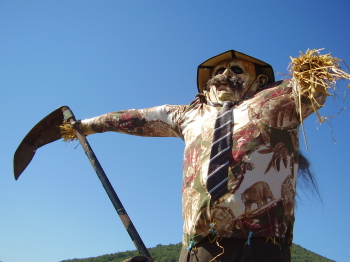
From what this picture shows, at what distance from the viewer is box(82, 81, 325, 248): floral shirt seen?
109 inches

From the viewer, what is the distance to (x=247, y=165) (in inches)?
115

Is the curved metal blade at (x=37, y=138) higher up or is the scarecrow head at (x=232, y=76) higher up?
the curved metal blade at (x=37, y=138)

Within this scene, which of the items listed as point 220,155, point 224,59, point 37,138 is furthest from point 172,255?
point 220,155

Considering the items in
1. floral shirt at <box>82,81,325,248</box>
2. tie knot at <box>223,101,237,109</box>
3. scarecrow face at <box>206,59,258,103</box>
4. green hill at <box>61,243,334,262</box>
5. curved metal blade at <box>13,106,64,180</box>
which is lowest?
green hill at <box>61,243,334,262</box>

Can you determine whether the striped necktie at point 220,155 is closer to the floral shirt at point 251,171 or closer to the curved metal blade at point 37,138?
the floral shirt at point 251,171

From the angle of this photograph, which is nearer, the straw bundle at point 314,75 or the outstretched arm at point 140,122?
the straw bundle at point 314,75

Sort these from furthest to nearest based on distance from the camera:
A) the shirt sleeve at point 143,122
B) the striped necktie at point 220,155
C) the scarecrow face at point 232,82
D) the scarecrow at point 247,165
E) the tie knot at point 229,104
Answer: the shirt sleeve at point 143,122, the scarecrow face at point 232,82, the tie knot at point 229,104, the striped necktie at point 220,155, the scarecrow at point 247,165

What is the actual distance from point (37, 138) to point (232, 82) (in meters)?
2.20

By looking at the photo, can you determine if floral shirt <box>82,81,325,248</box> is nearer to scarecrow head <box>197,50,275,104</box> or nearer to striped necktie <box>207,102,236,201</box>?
striped necktie <box>207,102,236,201</box>

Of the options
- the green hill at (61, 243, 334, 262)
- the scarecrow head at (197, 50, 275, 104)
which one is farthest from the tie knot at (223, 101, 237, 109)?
the green hill at (61, 243, 334, 262)

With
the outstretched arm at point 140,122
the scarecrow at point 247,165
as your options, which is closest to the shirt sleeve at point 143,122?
the outstretched arm at point 140,122

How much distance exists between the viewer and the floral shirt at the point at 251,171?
9.08 feet

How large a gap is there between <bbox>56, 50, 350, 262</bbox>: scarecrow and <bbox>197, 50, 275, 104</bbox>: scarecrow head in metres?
0.02

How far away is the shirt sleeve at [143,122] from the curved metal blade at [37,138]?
49 cm
